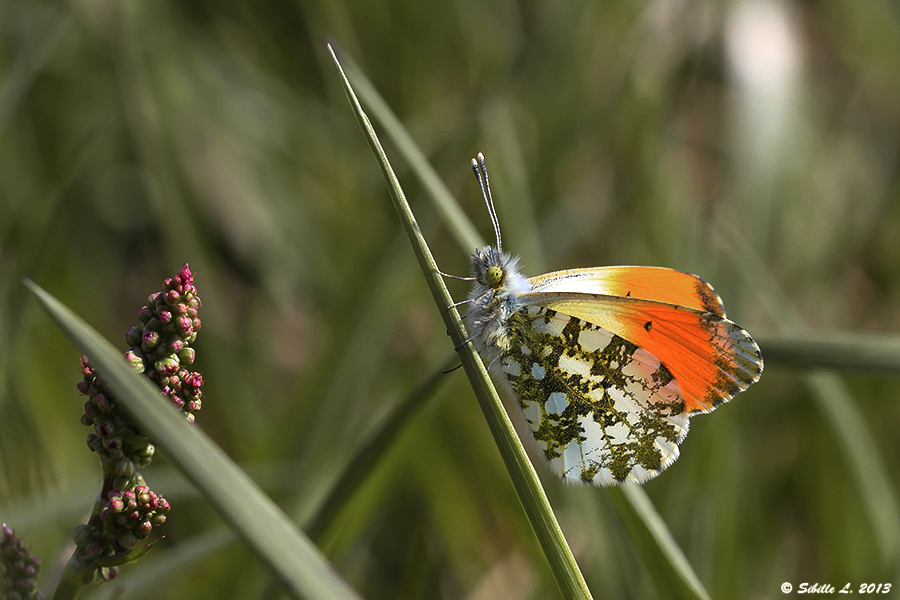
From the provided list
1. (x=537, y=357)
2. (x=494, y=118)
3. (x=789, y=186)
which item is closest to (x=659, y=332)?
(x=537, y=357)

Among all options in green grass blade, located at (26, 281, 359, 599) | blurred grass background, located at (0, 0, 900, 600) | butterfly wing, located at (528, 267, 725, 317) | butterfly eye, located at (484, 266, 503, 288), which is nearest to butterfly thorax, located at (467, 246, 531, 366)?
butterfly eye, located at (484, 266, 503, 288)

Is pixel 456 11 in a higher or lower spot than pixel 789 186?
higher

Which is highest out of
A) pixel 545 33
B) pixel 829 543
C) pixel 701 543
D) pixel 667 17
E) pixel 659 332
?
pixel 667 17

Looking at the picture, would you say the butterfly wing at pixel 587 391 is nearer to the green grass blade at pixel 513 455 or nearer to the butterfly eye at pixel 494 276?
the butterfly eye at pixel 494 276

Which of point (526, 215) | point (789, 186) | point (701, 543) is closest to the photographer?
point (701, 543)

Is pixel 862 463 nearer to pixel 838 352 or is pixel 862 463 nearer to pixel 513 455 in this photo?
pixel 838 352

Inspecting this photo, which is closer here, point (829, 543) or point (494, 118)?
point (829, 543)

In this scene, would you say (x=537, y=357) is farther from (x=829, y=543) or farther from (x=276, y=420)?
(x=829, y=543)
